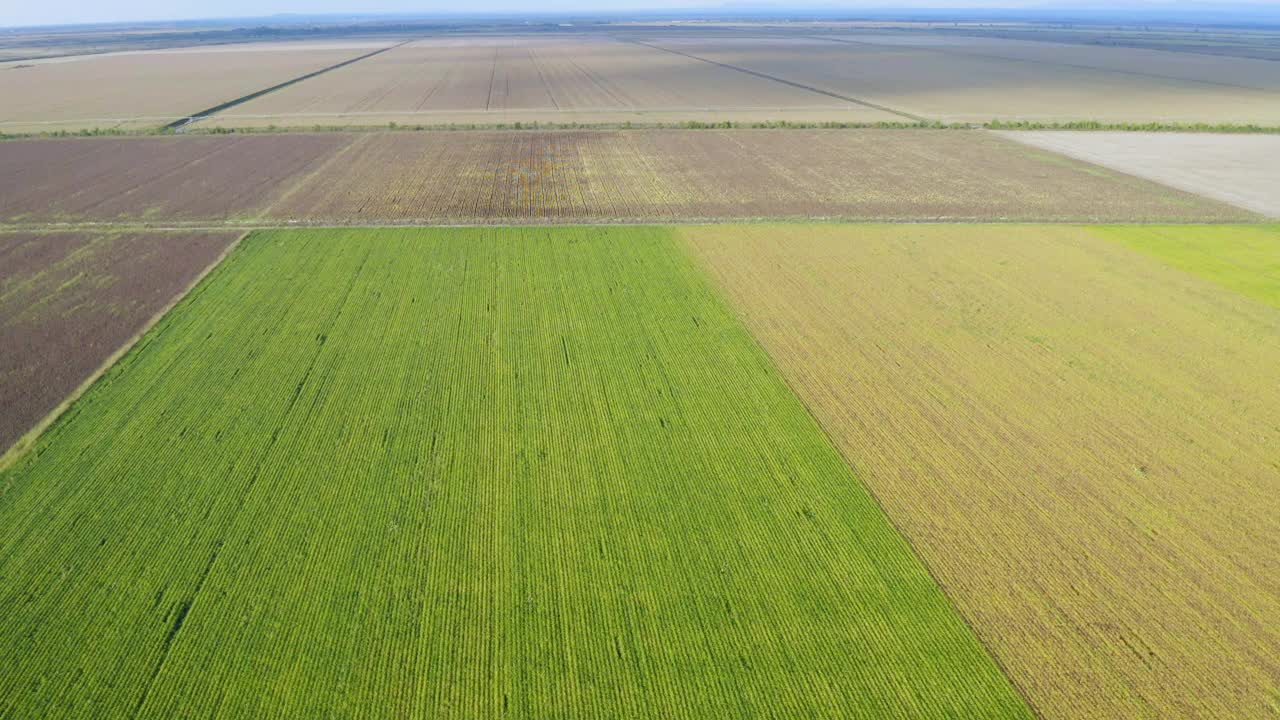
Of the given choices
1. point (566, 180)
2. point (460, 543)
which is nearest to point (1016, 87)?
point (566, 180)

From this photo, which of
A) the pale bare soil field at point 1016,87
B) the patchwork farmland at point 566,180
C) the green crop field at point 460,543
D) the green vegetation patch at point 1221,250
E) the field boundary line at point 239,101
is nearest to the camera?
the green crop field at point 460,543

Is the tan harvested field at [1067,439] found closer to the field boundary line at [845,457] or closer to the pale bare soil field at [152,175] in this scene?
the field boundary line at [845,457]

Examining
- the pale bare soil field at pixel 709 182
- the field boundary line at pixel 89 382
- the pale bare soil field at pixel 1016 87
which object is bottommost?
the field boundary line at pixel 89 382

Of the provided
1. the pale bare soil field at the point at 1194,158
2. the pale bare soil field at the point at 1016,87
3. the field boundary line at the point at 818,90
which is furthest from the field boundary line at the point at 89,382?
the pale bare soil field at the point at 1016,87

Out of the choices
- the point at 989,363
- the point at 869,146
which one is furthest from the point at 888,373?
the point at 869,146

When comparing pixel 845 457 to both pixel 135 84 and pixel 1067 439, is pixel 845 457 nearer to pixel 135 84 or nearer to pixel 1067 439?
pixel 1067 439

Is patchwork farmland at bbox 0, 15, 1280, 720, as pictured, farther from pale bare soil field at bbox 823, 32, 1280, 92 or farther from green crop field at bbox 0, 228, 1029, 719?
pale bare soil field at bbox 823, 32, 1280, 92

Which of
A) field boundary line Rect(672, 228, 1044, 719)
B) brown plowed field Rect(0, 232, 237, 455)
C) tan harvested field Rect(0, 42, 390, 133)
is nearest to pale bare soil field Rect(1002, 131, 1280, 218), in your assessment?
field boundary line Rect(672, 228, 1044, 719)
